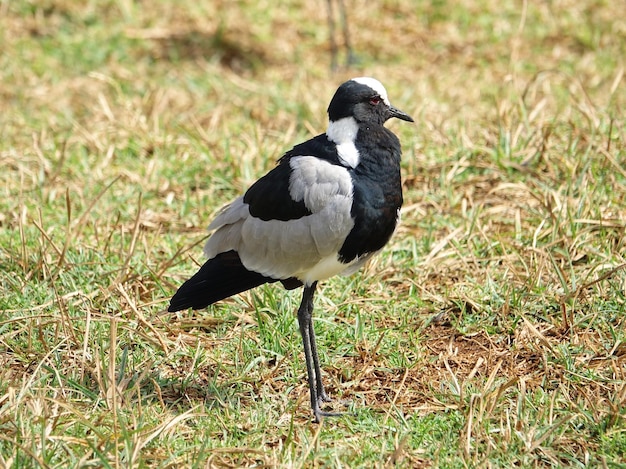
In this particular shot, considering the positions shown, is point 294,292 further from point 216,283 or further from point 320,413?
point 320,413

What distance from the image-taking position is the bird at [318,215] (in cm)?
343

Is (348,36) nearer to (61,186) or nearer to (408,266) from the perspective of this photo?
(61,186)

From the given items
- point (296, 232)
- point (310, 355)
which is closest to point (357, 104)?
point (296, 232)

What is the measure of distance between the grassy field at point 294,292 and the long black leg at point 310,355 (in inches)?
3.4

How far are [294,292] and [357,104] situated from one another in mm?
1166

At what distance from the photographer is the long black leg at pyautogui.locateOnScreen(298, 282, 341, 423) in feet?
11.7

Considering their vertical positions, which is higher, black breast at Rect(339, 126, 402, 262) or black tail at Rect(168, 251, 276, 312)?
black breast at Rect(339, 126, 402, 262)

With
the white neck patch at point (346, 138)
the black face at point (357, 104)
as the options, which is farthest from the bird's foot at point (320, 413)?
the black face at point (357, 104)

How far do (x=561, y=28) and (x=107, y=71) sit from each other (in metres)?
3.96

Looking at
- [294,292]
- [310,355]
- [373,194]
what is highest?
[373,194]

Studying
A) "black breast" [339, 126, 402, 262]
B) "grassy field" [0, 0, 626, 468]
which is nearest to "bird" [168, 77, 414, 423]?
"black breast" [339, 126, 402, 262]

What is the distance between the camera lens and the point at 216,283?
12.0 ft

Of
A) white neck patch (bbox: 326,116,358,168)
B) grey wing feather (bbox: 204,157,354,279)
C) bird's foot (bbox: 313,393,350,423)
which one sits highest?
white neck patch (bbox: 326,116,358,168)

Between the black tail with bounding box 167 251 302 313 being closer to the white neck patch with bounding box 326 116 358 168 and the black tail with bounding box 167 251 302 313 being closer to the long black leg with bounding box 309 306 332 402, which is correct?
the long black leg with bounding box 309 306 332 402
